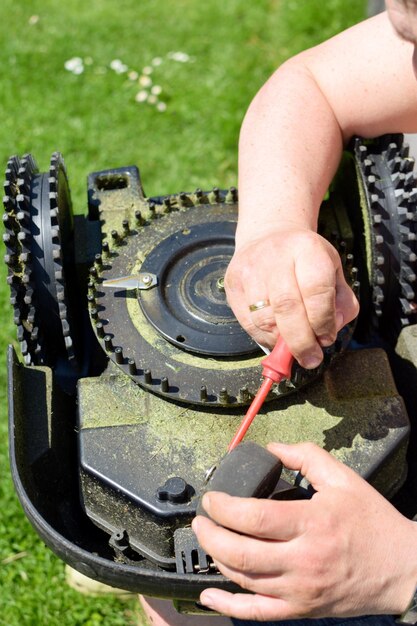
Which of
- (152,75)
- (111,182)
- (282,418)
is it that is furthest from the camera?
(152,75)

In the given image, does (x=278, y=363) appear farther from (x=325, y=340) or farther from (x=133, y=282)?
(x=133, y=282)

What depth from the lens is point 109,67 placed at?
9.59 feet

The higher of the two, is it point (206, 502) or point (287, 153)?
point (287, 153)

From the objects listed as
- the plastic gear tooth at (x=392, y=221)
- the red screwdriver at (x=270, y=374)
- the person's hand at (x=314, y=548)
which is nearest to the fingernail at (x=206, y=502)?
the person's hand at (x=314, y=548)

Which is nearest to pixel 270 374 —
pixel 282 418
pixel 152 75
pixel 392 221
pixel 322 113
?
pixel 282 418

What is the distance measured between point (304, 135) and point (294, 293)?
0.40 meters

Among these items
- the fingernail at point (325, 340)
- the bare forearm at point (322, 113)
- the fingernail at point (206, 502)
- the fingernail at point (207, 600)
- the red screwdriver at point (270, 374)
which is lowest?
the fingernail at point (207, 600)

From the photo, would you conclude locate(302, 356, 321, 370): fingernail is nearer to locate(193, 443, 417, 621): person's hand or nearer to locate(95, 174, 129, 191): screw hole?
locate(193, 443, 417, 621): person's hand

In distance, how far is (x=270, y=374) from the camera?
111cm

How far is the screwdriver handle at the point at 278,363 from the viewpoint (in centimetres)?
111

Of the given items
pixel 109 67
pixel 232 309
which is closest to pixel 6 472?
pixel 232 309

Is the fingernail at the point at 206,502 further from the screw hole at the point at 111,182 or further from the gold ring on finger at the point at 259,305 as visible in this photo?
the screw hole at the point at 111,182

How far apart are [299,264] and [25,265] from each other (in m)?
0.46

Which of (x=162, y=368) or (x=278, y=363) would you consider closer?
(x=278, y=363)
